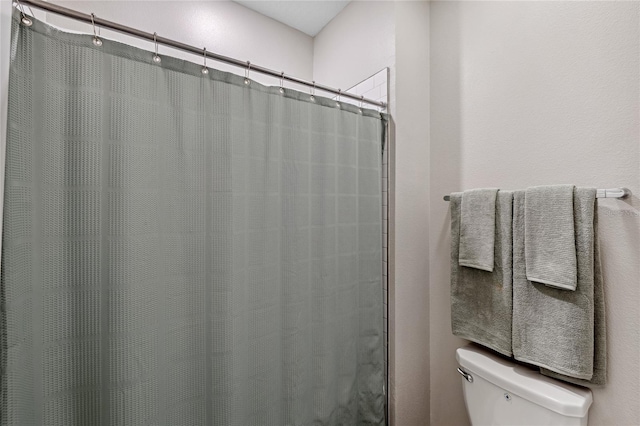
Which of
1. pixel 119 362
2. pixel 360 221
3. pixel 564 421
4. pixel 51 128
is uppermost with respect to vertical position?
pixel 51 128

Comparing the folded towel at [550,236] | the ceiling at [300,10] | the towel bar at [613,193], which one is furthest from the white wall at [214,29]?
the towel bar at [613,193]

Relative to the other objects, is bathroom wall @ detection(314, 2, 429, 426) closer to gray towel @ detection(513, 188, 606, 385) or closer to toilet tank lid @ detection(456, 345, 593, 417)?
toilet tank lid @ detection(456, 345, 593, 417)

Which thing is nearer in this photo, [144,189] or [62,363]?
[62,363]

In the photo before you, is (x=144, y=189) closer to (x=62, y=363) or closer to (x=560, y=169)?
(x=62, y=363)

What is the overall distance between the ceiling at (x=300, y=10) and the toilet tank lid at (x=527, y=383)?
6.61ft

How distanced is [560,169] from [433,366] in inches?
42.7

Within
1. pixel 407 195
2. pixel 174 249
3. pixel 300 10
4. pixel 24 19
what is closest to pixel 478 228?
pixel 407 195

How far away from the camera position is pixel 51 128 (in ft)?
2.45

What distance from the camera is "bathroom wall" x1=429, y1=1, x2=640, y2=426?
0.90 m

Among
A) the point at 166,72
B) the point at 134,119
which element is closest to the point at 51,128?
the point at 134,119

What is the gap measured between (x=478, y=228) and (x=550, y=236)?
250 millimetres

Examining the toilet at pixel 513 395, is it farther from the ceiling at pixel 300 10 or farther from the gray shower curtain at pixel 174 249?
the ceiling at pixel 300 10

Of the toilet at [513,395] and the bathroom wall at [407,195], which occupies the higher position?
the bathroom wall at [407,195]

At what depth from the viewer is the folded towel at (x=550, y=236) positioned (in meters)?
0.93
